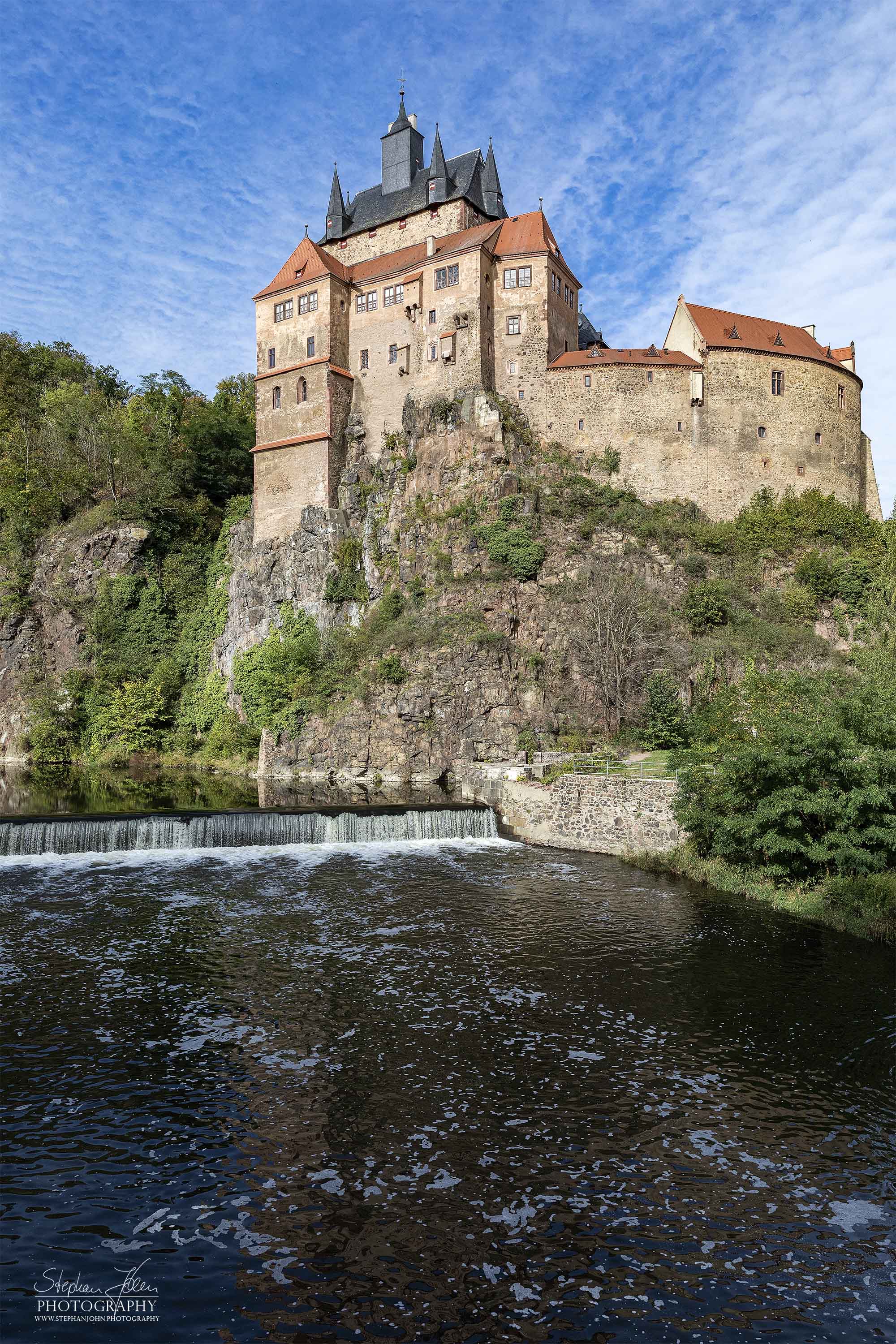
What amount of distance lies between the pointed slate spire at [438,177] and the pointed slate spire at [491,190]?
2.46 m

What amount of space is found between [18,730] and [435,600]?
1060 inches

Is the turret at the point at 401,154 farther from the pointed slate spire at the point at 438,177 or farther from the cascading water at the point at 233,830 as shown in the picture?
the cascading water at the point at 233,830

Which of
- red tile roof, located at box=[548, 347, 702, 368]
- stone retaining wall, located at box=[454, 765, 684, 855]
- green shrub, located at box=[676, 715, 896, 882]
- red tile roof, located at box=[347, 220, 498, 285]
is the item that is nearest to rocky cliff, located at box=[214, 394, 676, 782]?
red tile roof, located at box=[548, 347, 702, 368]

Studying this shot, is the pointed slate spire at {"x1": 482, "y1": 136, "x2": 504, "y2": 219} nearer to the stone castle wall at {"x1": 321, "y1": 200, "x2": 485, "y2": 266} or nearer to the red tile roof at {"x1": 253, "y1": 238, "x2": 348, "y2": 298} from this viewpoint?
the stone castle wall at {"x1": 321, "y1": 200, "x2": 485, "y2": 266}

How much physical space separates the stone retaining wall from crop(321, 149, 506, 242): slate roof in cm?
4015

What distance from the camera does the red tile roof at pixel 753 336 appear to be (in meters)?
46.6

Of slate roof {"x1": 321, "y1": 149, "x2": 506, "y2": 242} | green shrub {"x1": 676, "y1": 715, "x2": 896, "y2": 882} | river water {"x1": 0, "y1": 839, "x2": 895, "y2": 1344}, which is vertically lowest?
river water {"x1": 0, "y1": 839, "x2": 895, "y2": 1344}

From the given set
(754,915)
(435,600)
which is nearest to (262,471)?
(435,600)

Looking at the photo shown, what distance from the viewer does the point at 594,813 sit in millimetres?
23781

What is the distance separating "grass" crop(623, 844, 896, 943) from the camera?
16203mm

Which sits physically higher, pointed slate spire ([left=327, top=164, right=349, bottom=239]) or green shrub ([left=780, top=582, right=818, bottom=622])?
pointed slate spire ([left=327, top=164, right=349, bottom=239])

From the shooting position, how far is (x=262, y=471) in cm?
5019

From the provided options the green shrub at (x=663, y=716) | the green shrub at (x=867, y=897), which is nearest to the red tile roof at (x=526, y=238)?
the green shrub at (x=663, y=716)

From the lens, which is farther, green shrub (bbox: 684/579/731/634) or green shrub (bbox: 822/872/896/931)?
green shrub (bbox: 684/579/731/634)
